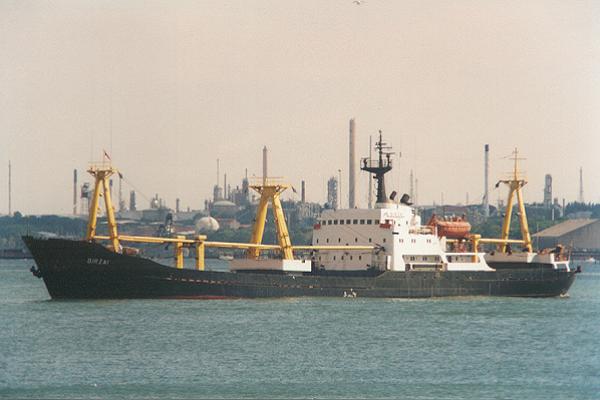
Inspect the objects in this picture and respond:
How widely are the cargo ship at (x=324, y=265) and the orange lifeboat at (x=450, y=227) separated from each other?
0.25 ft

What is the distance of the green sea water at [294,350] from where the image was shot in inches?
1511

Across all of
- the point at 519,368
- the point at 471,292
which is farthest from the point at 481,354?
the point at 471,292

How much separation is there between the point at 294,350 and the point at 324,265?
26.2 metres

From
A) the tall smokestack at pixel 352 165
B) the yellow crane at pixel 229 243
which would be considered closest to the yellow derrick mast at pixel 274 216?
the yellow crane at pixel 229 243

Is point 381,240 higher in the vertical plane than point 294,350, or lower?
higher

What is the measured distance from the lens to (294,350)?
151 feet

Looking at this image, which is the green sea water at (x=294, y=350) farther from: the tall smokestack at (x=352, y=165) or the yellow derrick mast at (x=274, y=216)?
the tall smokestack at (x=352, y=165)

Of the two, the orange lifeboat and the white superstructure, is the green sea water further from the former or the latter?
the orange lifeboat

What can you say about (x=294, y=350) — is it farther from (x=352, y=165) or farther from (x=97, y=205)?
(x=352, y=165)

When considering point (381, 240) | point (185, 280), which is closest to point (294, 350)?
point (185, 280)

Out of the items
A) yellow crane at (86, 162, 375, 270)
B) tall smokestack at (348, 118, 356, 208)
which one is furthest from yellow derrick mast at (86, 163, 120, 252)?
tall smokestack at (348, 118, 356, 208)

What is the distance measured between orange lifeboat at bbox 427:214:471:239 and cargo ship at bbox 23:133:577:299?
8 centimetres

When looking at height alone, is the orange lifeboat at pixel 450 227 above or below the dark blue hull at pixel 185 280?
above

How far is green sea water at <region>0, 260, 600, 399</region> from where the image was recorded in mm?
38375
